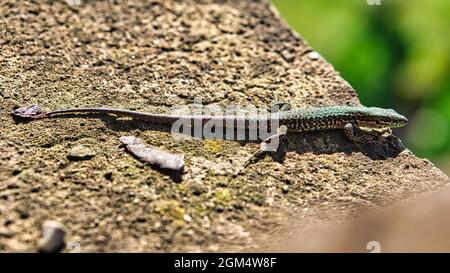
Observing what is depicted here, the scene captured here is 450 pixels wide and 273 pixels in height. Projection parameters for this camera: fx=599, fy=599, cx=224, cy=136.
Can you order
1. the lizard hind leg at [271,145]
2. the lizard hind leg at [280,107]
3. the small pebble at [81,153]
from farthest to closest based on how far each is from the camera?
the lizard hind leg at [280,107]
the lizard hind leg at [271,145]
the small pebble at [81,153]

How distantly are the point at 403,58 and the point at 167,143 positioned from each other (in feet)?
14.9

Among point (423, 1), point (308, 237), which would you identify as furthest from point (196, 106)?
point (423, 1)

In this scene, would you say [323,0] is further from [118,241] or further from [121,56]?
[118,241]

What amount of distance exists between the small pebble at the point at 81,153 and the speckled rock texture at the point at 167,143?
36mm

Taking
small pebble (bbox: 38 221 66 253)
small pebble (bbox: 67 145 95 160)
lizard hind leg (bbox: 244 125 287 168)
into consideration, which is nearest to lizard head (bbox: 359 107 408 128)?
lizard hind leg (bbox: 244 125 287 168)

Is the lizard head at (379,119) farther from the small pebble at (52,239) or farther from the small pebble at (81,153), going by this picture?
the small pebble at (52,239)

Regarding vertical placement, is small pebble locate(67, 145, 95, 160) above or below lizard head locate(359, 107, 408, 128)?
below

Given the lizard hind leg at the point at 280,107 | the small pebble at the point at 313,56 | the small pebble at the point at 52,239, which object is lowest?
the small pebble at the point at 52,239

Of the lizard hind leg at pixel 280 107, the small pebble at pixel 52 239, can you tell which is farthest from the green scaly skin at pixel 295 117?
the small pebble at pixel 52 239

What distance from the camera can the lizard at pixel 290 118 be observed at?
5410mm

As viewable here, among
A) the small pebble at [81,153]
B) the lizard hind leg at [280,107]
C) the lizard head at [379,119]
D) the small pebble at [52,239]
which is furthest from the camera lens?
the lizard head at [379,119]

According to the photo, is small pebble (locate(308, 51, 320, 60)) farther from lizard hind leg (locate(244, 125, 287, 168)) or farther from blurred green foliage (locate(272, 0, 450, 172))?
blurred green foliage (locate(272, 0, 450, 172))

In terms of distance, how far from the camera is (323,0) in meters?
9.12

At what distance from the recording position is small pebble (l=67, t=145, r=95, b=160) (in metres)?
4.96
